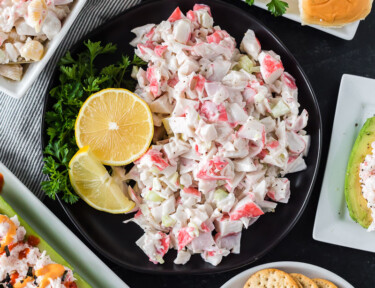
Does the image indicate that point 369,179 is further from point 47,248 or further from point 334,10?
point 47,248

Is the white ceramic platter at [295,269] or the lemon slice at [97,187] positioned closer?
the lemon slice at [97,187]

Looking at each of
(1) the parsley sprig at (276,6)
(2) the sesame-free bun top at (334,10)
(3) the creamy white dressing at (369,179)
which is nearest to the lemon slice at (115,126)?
(1) the parsley sprig at (276,6)

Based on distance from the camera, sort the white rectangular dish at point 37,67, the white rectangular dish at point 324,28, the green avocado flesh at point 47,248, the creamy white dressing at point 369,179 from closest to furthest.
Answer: the white rectangular dish at point 37,67 < the green avocado flesh at point 47,248 < the creamy white dressing at point 369,179 < the white rectangular dish at point 324,28

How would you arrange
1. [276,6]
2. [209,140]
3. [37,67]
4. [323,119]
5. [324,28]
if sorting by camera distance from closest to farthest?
[37,67]
[209,140]
[276,6]
[324,28]
[323,119]

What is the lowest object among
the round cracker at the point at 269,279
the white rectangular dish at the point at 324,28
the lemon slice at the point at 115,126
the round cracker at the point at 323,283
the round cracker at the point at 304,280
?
the round cracker at the point at 323,283

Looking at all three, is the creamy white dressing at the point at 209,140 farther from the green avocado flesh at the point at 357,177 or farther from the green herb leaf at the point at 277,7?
the green avocado flesh at the point at 357,177

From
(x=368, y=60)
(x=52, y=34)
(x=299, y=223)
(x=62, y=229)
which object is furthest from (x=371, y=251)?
(x=52, y=34)

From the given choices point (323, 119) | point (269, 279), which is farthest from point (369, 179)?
point (269, 279)
